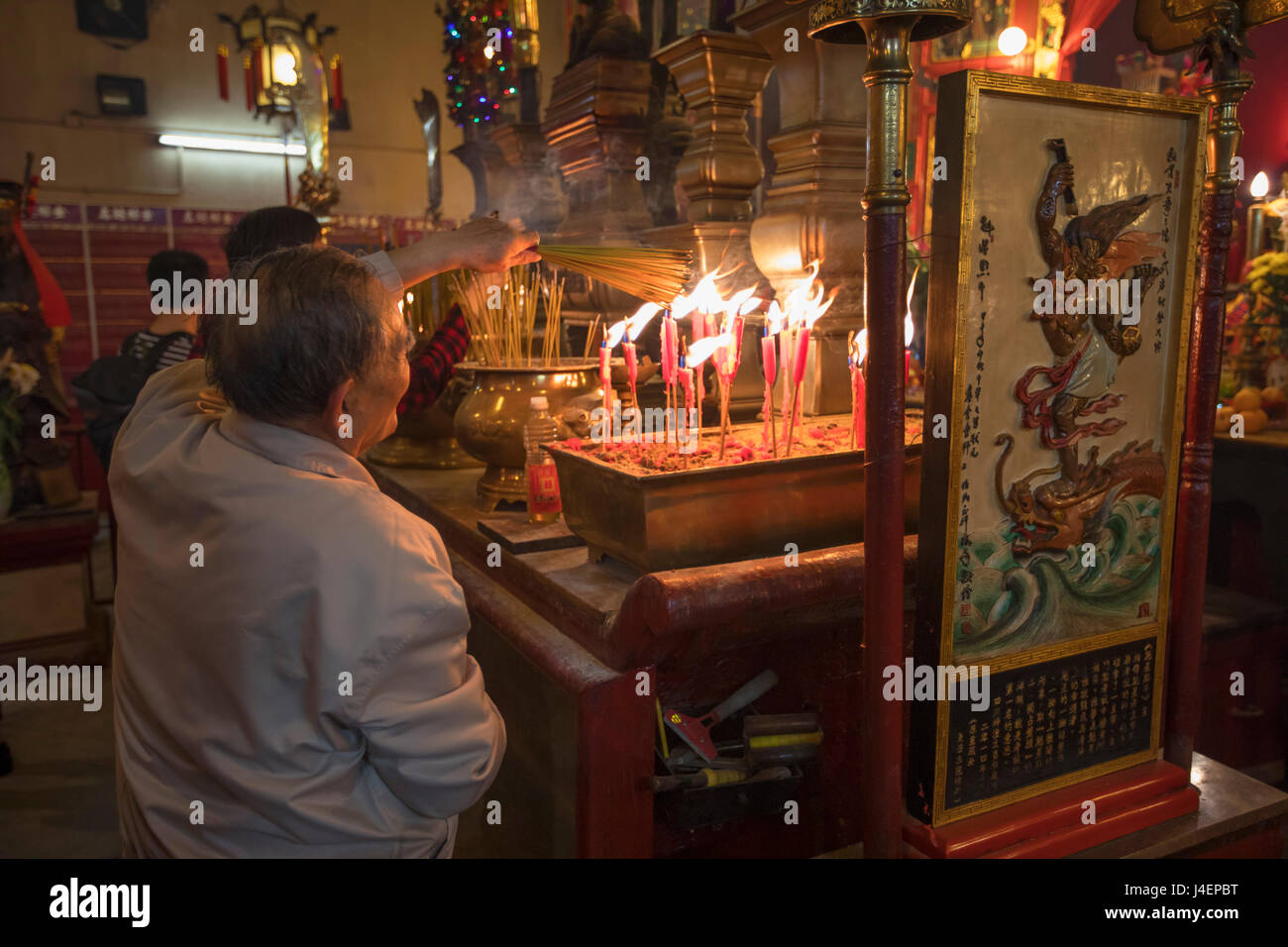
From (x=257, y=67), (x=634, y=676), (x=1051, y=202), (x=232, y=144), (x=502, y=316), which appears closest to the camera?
(x=1051, y=202)

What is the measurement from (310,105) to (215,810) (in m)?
6.36

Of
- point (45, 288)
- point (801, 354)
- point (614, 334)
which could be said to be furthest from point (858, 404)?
point (45, 288)

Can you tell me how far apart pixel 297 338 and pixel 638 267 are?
3.60 feet

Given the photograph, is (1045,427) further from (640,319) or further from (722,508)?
(640,319)

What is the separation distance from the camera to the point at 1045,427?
161cm

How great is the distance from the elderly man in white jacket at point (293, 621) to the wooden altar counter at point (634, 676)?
0.40 m

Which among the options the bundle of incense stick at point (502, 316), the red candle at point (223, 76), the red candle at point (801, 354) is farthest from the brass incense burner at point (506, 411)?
the red candle at point (223, 76)

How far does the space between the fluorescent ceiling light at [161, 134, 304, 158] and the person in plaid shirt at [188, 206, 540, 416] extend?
6.78 metres

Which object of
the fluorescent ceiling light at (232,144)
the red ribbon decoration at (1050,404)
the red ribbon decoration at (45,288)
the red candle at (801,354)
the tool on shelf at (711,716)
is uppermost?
the fluorescent ceiling light at (232,144)

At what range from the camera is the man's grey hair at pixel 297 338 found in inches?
49.1

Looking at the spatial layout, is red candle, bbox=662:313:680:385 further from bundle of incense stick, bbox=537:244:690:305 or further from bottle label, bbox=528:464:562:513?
bottle label, bbox=528:464:562:513

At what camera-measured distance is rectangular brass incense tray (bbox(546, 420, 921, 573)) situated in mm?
1773

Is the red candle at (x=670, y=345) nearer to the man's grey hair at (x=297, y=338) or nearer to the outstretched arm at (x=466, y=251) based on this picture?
the outstretched arm at (x=466, y=251)
